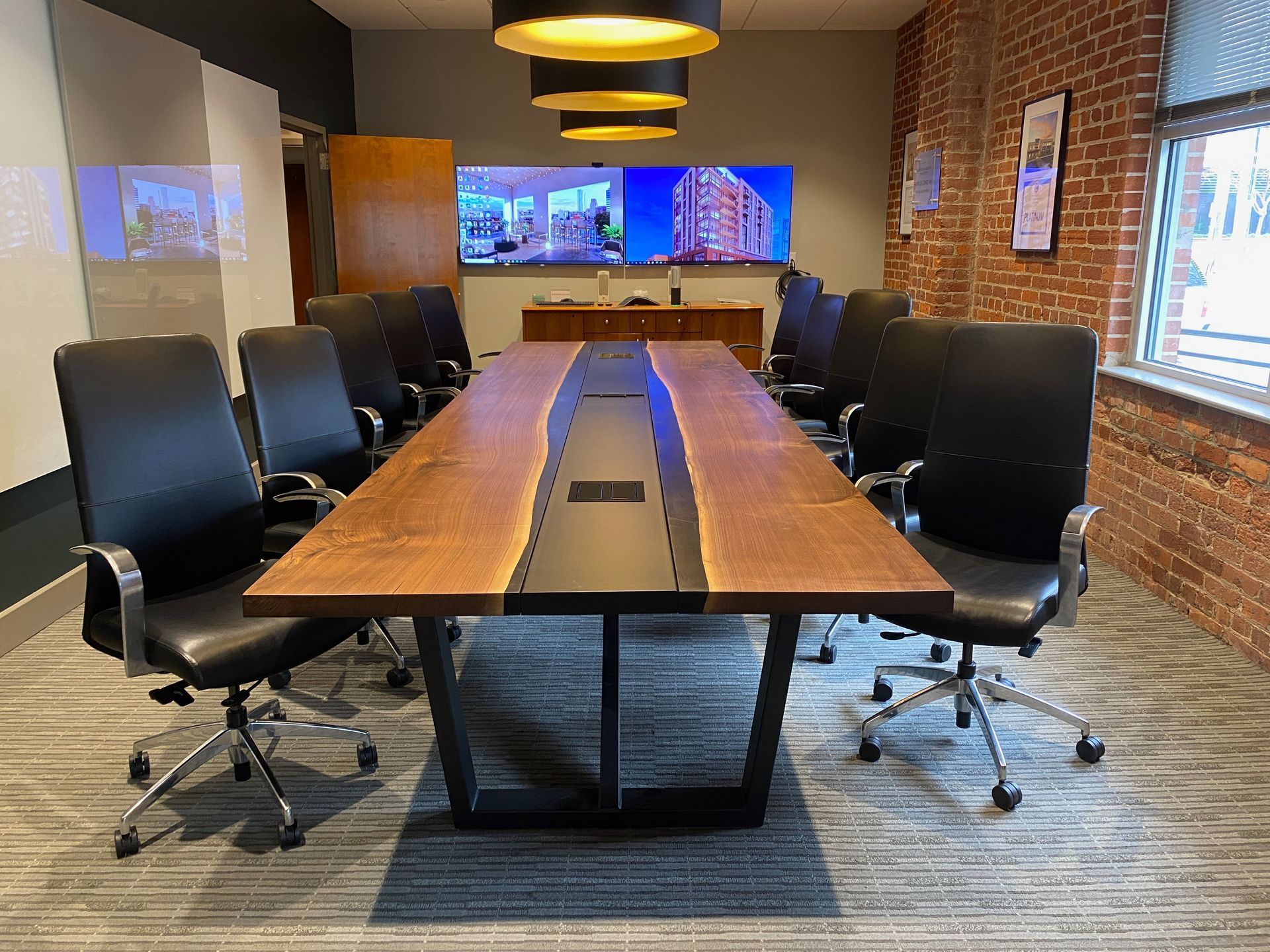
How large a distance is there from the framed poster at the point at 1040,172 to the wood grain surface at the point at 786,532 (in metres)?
2.40

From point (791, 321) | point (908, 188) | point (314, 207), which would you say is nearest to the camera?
point (791, 321)

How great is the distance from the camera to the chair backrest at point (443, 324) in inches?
202

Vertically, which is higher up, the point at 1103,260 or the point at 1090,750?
the point at 1103,260

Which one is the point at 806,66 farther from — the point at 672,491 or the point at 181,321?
the point at 672,491

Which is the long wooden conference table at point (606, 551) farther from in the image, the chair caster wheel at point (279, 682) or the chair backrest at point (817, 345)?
the chair backrest at point (817, 345)

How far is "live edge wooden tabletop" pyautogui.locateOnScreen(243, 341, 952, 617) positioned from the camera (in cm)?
160

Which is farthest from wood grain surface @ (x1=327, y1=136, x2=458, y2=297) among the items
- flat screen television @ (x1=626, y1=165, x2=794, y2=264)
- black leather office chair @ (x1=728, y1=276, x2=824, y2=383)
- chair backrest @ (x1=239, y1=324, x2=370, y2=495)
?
chair backrest @ (x1=239, y1=324, x2=370, y2=495)

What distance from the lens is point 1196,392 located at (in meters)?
3.45

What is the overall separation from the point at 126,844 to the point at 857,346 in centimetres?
315

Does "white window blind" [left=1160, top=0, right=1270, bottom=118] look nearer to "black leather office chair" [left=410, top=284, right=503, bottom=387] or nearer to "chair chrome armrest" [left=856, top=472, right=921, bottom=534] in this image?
"chair chrome armrest" [left=856, top=472, right=921, bottom=534]

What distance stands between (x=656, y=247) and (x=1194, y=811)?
20.2ft

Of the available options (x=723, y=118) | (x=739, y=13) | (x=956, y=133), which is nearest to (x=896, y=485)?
(x=956, y=133)

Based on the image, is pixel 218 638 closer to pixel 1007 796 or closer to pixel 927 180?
pixel 1007 796

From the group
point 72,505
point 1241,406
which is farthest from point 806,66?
point 72,505
